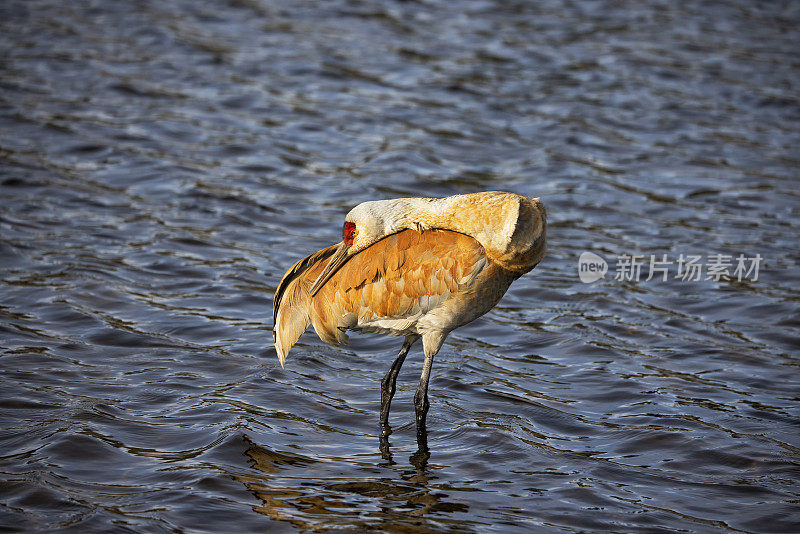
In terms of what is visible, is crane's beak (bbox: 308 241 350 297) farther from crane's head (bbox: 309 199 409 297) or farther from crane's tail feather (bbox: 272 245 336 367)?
crane's tail feather (bbox: 272 245 336 367)

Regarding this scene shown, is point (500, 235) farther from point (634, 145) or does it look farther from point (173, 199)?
point (634, 145)

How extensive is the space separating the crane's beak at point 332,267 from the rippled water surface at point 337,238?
84 cm

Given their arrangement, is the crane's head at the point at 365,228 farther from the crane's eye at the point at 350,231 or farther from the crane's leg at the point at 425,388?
the crane's leg at the point at 425,388

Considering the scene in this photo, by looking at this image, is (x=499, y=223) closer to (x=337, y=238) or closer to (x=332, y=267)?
(x=332, y=267)

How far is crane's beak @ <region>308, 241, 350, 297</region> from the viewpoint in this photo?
19.6 ft

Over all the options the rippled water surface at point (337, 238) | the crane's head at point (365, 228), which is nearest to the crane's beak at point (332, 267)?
the crane's head at point (365, 228)

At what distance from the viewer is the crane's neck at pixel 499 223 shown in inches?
219

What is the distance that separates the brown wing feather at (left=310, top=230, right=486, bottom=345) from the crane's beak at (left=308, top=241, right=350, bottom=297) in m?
0.10

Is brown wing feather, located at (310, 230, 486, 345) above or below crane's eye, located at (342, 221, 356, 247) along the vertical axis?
below

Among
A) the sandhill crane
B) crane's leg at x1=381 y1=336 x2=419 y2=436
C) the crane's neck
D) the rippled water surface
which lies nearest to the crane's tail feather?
the sandhill crane

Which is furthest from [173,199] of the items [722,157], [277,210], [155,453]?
[722,157]

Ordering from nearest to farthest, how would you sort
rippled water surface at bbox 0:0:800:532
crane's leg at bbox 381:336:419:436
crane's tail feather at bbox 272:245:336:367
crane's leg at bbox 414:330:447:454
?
1. rippled water surface at bbox 0:0:800:532
2. crane's leg at bbox 414:330:447:454
3. crane's leg at bbox 381:336:419:436
4. crane's tail feather at bbox 272:245:336:367

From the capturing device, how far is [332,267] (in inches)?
235

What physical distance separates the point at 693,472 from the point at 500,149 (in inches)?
244
